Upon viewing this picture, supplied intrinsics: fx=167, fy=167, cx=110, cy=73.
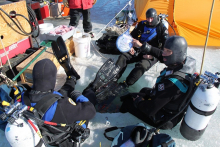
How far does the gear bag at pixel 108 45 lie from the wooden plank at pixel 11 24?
5.60 ft

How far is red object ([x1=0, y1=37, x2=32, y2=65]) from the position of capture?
2980 millimetres

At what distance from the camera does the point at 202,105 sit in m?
1.75

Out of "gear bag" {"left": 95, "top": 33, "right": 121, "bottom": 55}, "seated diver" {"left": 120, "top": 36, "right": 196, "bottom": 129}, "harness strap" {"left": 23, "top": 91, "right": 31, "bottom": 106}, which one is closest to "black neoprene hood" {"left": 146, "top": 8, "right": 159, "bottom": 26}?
"gear bag" {"left": 95, "top": 33, "right": 121, "bottom": 55}

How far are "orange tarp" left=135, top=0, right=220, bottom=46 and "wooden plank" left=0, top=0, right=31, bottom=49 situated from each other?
3232 mm

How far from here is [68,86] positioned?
238 centimetres

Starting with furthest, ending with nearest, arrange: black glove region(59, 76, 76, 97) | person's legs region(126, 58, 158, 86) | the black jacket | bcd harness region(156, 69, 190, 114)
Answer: the black jacket < person's legs region(126, 58, 158, 86) < black glove region(59, 76, 76, 97) < bcd harness region(156, 69, 190, 114)

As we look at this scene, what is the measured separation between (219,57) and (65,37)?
12.1 feet

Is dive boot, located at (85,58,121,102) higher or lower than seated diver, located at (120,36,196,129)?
lower

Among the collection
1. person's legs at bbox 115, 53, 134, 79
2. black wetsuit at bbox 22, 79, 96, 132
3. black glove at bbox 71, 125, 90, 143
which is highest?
black wetsuit at bbox 22, 79, 96, 132

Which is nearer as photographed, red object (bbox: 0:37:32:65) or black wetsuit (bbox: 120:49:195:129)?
black wetsuit (bbox: 120:49:195:129)

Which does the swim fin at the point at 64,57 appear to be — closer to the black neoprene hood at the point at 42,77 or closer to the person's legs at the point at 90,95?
the person's legs at the point at 90,95

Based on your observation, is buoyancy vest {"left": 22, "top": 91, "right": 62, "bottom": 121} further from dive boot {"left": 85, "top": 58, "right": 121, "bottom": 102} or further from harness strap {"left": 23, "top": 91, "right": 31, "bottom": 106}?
dive boot {"left": 85, "top": 58, "right": 121, "bottom": 102}

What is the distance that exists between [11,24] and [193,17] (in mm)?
4063

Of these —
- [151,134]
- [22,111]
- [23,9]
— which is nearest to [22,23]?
[23,9]
